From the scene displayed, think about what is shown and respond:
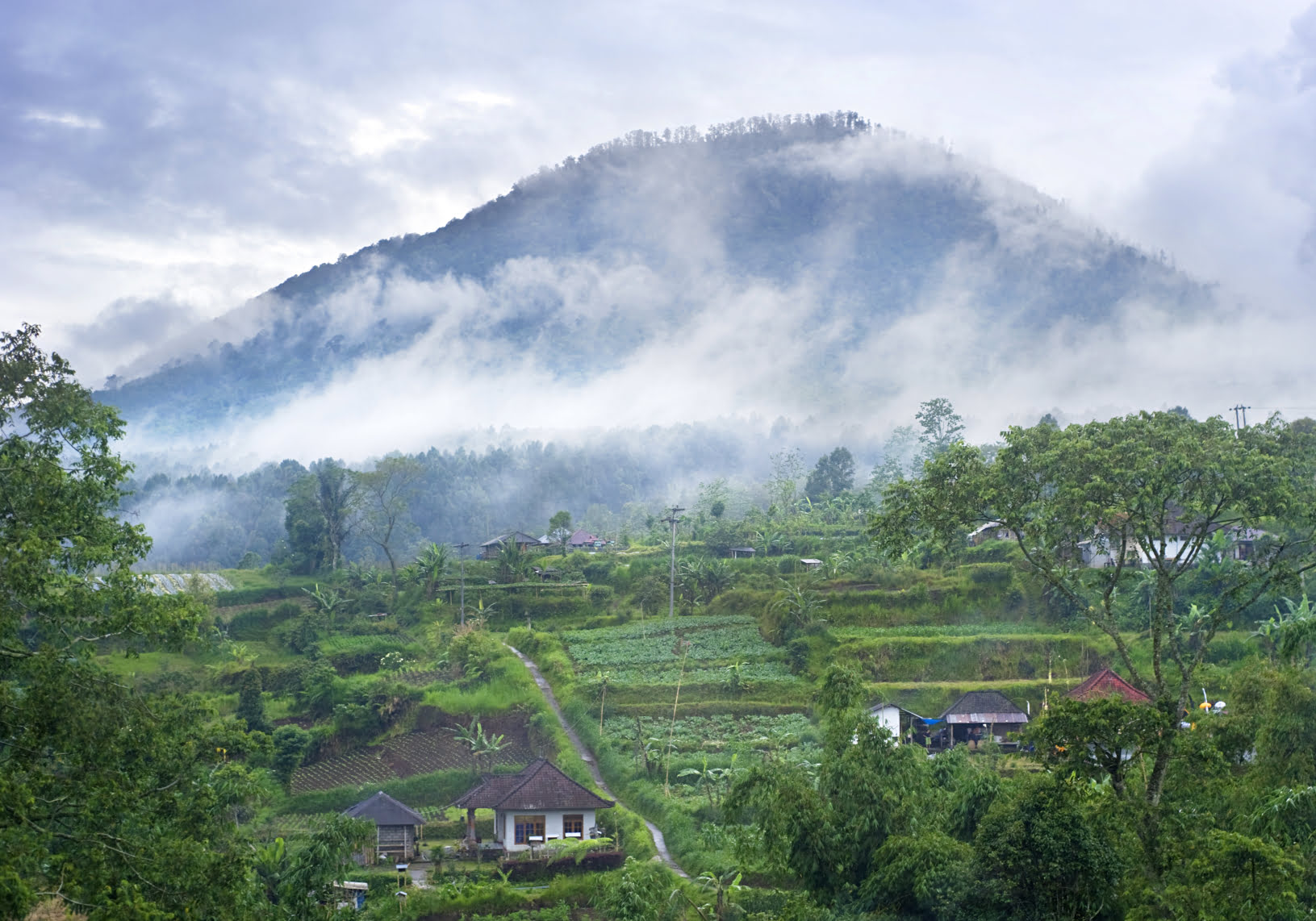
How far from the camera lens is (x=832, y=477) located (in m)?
65.8

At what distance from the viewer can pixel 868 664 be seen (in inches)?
1174

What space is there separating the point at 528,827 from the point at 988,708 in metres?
12.0

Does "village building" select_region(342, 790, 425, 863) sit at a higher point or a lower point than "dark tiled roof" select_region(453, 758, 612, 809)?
lower

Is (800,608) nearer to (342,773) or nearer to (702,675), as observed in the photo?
(702,675)

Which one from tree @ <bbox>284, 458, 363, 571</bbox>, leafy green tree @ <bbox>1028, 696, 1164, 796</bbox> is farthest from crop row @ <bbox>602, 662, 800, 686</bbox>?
tree @ <bbox>284, 458, 363, 571</bbox>

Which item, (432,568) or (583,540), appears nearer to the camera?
(432,568)

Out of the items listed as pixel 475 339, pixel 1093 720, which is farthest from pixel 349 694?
pixel 475 339

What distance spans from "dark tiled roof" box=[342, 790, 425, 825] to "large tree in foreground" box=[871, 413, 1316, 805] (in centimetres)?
1263

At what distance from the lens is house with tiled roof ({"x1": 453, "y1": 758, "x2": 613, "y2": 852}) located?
2172 centimetres

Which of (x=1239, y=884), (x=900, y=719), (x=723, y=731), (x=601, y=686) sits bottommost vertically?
(x=723, y=731)

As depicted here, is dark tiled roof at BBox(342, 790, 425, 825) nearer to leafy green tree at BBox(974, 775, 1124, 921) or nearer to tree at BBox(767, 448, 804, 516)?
leafy green tree at BBox(974, 775, 1124, 921)

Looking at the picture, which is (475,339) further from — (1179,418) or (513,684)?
(1179,418)

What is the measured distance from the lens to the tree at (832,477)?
6425 cm

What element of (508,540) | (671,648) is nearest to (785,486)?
(508,540)
